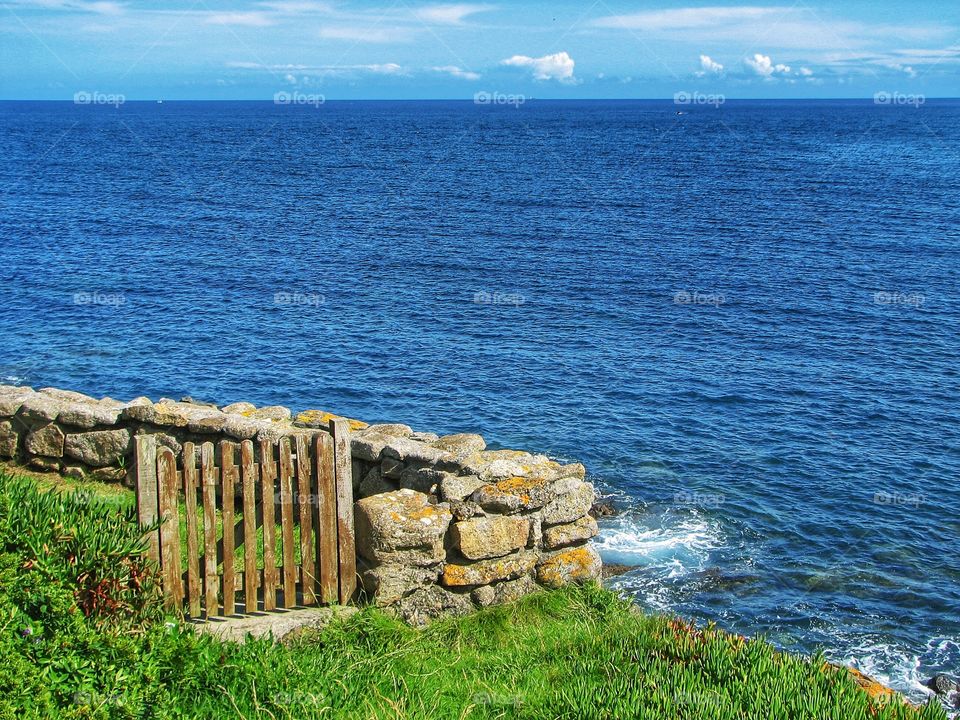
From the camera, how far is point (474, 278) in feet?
146

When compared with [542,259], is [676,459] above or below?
below

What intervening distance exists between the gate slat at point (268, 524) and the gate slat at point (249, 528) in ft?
0.39

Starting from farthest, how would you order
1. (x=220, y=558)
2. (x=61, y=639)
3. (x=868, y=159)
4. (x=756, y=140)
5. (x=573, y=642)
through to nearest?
(x=756, y=140)
(x=868, y=159)
(x=220, y=558)
(x=573, y=642)
(x=61, y=639)

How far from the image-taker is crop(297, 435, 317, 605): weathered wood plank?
35.2 feet

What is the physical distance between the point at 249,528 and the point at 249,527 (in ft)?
0.03

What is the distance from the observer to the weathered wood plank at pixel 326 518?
10852 mm

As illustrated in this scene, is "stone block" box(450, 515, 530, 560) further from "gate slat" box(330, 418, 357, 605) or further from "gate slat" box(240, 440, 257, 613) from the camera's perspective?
"gate slat" box(240, 440, 257, 613)

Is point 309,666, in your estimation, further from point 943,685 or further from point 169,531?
point 943,685

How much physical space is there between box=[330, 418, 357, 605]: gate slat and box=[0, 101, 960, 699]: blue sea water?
28.9 feet

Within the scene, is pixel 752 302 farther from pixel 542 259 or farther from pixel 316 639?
pixel 316 639

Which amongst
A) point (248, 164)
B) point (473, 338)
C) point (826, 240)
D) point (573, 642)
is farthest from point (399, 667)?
point (248, 164)

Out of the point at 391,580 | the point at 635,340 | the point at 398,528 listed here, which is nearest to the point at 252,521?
the point at 398,528

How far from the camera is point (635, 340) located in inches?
1380

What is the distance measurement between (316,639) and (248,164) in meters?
96.0
